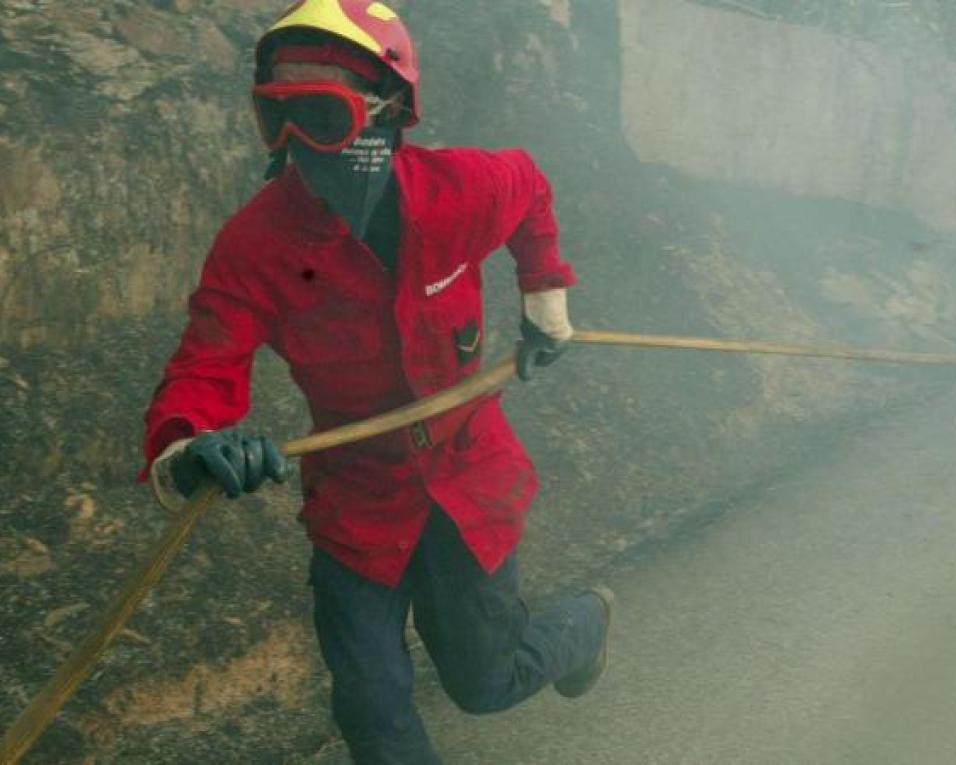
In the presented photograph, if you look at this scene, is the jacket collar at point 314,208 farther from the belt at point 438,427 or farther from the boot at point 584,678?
the boot at point 584,678

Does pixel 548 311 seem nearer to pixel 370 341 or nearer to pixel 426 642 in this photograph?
pixel 370 341

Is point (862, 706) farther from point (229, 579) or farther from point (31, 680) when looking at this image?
point (31, 680)

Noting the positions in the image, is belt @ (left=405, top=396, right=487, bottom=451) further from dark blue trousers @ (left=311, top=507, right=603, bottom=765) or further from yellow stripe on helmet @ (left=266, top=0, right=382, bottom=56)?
yellow stripe on helmet @ (left=266, top=0, right=382, bottom=56)

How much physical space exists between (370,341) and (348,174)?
433mm

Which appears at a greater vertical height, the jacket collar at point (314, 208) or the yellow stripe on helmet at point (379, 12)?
the yellow stripe on helmet at point (379, 12)

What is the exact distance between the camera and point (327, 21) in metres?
2.59

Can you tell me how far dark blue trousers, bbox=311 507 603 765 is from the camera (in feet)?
9.50

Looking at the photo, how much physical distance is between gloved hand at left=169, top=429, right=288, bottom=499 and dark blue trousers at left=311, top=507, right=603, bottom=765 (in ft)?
2.22

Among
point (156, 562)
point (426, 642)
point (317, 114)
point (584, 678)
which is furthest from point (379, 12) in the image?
point (584, 678)

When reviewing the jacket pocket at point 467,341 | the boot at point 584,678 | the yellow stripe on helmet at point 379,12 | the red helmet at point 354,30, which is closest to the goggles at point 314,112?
the red helmet at point 354,30

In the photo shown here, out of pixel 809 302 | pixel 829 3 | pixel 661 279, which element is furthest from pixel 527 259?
pixel 829 3

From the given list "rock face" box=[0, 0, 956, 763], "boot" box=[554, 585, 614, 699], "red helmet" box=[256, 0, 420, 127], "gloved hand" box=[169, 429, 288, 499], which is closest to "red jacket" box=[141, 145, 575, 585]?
"gloved hand" box=[169, 429, 288, 499]

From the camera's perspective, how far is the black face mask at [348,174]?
2688 millimetres

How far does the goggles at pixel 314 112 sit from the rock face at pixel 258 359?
1947 mm
